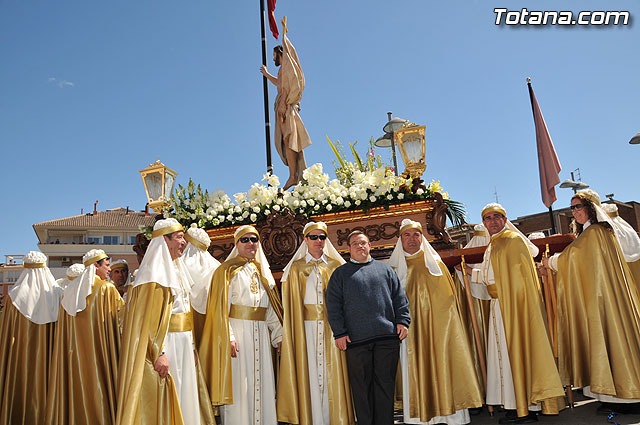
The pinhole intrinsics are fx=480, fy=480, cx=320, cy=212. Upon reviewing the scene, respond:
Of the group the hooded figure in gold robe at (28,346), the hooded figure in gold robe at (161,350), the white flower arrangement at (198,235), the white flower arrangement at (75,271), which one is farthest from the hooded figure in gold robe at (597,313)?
the hooded figure in gold robe at (28,346)

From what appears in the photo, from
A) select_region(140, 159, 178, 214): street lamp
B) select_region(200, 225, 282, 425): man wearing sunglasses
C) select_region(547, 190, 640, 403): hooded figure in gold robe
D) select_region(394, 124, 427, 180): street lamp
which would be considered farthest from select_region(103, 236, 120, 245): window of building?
select_region(547, 190, 640, 403): hooded figure in gold robe

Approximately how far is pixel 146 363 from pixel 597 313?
440cm

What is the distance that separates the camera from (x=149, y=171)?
8258 millimetres

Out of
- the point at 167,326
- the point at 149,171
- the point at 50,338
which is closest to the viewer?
the point at 167,326

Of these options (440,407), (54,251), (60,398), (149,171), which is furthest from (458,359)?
(54,251)

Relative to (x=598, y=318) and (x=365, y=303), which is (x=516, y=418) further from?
(x=365, y=303)

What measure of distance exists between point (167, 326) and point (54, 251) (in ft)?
151

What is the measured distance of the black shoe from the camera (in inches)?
188

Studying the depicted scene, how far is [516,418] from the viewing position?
4.79 meters

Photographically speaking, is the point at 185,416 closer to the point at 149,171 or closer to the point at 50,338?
the point at 50,338

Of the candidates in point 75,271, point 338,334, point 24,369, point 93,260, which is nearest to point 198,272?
point 93,260

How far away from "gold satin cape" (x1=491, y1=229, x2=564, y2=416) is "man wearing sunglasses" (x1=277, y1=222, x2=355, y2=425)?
67.5 inches

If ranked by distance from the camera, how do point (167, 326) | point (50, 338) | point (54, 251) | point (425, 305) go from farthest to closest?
point (54, 251) → point (50, 338) → point (425, 305) → point (167, 326)

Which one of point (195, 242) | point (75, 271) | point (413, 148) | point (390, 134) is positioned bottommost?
point (75, 271)
